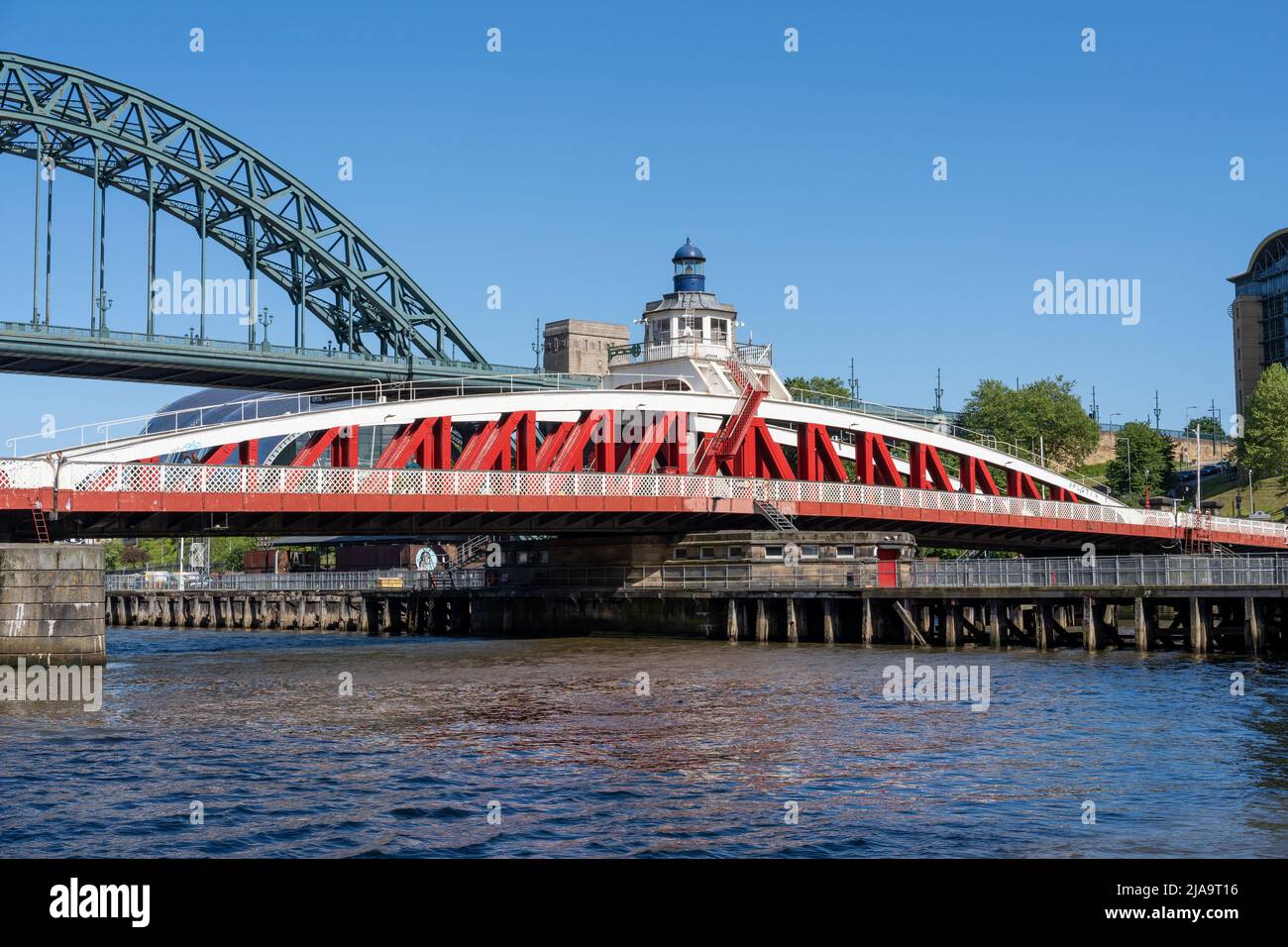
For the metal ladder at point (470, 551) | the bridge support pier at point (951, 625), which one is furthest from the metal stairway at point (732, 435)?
the metal ladder at point (470, 551)

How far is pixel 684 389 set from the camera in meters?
86.8

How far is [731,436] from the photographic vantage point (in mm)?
72562

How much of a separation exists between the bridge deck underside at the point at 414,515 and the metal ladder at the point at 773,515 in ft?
1.22

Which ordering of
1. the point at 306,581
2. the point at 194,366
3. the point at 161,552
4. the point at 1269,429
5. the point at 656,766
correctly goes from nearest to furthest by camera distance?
the point at 656,766, the point at 306,581, the point at 194,366, the point at 1269,429, the point at 161,552

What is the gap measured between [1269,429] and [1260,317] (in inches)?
1443

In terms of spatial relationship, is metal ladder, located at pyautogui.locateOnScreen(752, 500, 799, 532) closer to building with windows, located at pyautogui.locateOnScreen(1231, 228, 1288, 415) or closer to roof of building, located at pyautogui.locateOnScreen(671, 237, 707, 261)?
roof of building, located at pyautogui.locateOnScreen(671, 237, 707, 261)

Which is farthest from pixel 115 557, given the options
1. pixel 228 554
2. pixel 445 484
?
pixel 445 484

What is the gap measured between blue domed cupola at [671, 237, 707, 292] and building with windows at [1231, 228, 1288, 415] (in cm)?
10291

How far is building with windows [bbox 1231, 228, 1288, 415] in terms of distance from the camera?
169 metres

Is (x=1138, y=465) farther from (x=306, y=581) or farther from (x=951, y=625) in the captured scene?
(x=951, y=625)

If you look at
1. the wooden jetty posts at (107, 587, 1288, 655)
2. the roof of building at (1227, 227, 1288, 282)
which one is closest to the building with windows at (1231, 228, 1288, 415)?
the roof of building at (1227, 227, 1288, 282)

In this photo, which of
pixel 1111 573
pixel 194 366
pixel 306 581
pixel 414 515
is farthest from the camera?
pixel 194 366
